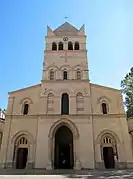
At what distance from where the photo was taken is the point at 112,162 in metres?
20.2

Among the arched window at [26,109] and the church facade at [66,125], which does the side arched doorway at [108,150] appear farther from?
the arched window at [26,109]

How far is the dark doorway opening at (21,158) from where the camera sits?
2014cm

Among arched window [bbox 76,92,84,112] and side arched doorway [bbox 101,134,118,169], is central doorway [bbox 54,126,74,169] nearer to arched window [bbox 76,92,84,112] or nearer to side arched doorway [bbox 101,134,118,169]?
arched window [bbox 76,92,84,112]

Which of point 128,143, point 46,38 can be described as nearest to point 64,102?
point 128,143

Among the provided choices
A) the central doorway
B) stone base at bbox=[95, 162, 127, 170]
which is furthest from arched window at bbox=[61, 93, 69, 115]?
stone base at bbox=[95, 162, 127, 170]

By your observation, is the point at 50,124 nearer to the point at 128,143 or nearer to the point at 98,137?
the point at 98,137

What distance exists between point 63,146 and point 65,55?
40.6ft

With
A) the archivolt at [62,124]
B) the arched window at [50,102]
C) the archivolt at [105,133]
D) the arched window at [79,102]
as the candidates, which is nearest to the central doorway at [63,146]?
the archivolt at [62,124]

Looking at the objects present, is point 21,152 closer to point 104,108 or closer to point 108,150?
point 108,150

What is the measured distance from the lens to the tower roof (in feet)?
92.0

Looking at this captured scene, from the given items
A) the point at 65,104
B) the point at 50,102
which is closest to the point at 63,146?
the point at 65,104

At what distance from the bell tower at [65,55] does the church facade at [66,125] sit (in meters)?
0.14

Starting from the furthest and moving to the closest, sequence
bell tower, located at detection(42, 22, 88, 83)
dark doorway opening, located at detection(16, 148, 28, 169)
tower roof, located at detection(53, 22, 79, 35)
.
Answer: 1. tower roof, located at detection(53, 22, 79, 35)
2. bell tower, located at detection(42, 22, 88, 83)
3. dark doorway opening, located at detection(16, 148, 28, 169)

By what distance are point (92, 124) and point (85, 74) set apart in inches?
272
